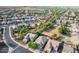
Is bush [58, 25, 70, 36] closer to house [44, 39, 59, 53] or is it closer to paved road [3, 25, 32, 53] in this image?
house [44, 39, 59, 53]

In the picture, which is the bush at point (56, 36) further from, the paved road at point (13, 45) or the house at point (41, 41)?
the paved road at point (13, 45)

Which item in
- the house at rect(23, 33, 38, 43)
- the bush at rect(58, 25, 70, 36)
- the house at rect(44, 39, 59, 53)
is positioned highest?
the bush at rect(58, 25, 70, 36)

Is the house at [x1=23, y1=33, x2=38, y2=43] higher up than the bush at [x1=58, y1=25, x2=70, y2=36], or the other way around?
the bush at [x1=58, y1=25, x2=70, y2=36]

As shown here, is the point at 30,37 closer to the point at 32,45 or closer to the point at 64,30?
the point at 32,45

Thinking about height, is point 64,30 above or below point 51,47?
above

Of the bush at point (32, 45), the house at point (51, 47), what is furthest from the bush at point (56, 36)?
the bush at point (32, 45)

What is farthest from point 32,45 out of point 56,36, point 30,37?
point 56,36

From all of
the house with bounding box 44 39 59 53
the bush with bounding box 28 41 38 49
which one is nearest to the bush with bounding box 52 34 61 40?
the house with bounding box 44 39 59 53

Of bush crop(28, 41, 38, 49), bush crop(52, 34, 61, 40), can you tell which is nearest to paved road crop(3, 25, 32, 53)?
bush crop(28, 41, 38, 49)

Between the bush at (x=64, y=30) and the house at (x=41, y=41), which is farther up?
the bush at (x=64, y=30)
